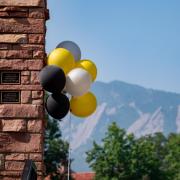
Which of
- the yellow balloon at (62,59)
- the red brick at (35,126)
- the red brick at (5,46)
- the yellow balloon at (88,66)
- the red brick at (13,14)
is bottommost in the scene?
the red brick at (35,126)

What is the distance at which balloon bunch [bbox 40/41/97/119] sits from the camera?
635 cm

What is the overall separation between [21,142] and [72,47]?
1.28 meters

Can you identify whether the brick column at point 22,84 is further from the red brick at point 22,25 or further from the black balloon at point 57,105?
the black balloon at point 57,105

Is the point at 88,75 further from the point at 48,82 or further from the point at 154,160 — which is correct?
the point at 154,160

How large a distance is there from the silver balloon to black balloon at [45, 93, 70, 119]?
676mm

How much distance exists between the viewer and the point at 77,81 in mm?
6531

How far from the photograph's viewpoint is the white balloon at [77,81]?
655cm

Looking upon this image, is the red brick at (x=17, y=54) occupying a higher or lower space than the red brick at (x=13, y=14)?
lower

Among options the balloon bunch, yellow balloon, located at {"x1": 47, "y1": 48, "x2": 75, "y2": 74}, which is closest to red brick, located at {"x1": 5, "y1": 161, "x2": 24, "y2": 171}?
the balloon bunch

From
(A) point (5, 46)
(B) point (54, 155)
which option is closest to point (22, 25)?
(A) point (5, 46)

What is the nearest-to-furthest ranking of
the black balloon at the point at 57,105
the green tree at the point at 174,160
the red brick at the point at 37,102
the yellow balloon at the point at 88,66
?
1. the black balloon at the point at 57,105
2. the red brick at the point at 37,102
3. the yellow balloon at the point at 88,66
4. the green tree at the point at 174,160

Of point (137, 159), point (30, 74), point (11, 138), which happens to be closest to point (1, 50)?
point (30, 74)

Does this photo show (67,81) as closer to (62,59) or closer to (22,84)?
(62,59)

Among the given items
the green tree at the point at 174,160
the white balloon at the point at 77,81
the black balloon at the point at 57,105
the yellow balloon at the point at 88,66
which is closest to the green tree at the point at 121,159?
the green tree at the point at 174,160
